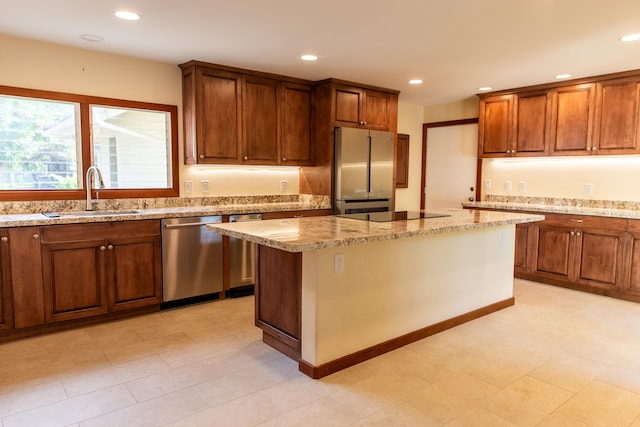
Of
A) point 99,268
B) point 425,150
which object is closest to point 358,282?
point 99,268

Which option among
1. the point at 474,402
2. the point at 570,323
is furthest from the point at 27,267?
the point at 570,323

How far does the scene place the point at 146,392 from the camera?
7.66 feet

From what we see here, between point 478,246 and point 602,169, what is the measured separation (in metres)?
2.33

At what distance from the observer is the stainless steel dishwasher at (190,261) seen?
12.2 ft

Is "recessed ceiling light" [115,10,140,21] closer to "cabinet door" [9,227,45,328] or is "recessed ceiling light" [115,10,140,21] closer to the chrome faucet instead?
the chrome faucet

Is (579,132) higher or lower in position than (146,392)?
higher

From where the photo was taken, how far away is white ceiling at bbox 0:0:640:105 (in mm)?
2746

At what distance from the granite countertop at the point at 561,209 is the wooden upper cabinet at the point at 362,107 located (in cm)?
160

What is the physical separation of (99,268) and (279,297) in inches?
62.6

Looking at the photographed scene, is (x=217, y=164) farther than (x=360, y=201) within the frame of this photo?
No

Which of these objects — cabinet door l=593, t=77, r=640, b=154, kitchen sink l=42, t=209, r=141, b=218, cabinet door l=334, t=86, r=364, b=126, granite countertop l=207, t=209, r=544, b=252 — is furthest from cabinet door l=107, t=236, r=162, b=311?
cabinet door l=593, t=77, r=640, b=154

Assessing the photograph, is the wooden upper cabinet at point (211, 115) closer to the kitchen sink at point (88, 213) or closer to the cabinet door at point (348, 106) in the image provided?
the kitchen sink at point (88, 213)

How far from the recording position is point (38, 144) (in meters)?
3.61

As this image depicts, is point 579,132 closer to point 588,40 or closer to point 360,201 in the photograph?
point 588,40
